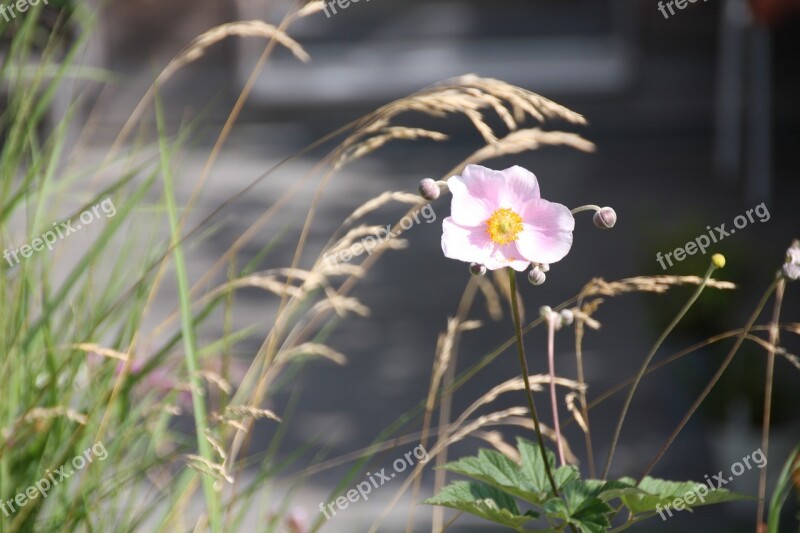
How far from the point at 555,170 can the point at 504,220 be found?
5248 mm

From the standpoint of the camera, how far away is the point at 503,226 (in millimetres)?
868

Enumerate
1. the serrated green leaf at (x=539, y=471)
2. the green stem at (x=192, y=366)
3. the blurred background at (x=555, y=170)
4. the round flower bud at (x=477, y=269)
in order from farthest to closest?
the blurred background at (x=555, y=170) < the green stem at (x=192, y=366) < the serrated green leaf at (x=539, y=471) < the round flower bud at (x=477, y=269)

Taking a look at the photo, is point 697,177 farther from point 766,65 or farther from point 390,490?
Result: point 390,490

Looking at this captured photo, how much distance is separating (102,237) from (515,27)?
20.5 ft

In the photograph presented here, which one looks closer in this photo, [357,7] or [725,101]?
[725,101]

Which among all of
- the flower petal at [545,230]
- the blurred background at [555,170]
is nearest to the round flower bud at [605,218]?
the flower petal at [545,230]

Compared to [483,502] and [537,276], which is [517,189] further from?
[483,502]

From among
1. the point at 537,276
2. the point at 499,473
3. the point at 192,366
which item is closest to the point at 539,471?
the point at 499,473

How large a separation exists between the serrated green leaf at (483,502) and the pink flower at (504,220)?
0.64 feet

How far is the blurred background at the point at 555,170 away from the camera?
3.51 metres

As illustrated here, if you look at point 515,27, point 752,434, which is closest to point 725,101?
point 515,27

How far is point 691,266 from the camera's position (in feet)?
12.3

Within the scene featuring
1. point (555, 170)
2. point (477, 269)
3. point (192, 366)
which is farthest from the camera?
point (555, 170)

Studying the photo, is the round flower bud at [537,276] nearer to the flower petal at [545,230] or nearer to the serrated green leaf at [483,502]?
the flower petal at [545,230]
